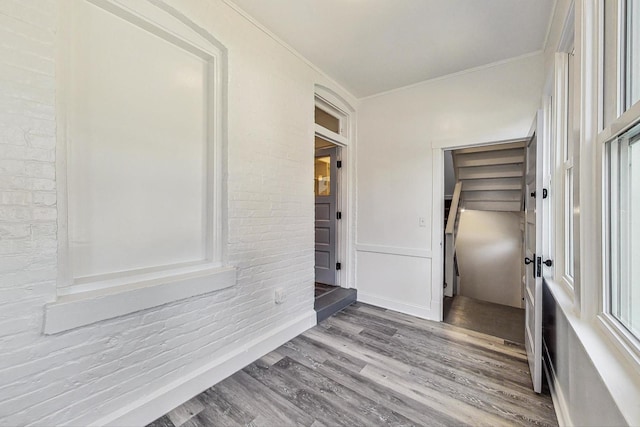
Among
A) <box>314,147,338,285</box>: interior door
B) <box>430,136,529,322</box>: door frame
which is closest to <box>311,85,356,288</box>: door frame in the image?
<box>314,147,338,285</box>: interior door

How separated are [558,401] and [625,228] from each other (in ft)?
4.15

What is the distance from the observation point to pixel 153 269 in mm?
1641

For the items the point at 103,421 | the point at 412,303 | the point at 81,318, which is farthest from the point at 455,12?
the point at 103,421

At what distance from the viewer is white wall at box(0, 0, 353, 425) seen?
3.65ft

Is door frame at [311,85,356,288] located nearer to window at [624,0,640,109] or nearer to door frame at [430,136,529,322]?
door frame at [430,136,529,322]

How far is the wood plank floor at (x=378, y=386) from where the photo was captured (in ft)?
5.07

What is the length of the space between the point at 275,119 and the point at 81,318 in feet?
6.11

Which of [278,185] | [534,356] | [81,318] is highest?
[278,185]

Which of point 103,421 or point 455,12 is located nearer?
point 103,421

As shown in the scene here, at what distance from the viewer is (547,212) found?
2.08 m

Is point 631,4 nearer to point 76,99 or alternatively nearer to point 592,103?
point 592,103

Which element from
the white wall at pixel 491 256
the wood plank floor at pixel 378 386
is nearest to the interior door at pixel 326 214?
the wood plank floor at pixel 378 386

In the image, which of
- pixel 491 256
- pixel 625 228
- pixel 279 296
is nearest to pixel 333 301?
pixel 279 296

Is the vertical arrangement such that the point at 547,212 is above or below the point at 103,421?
above
